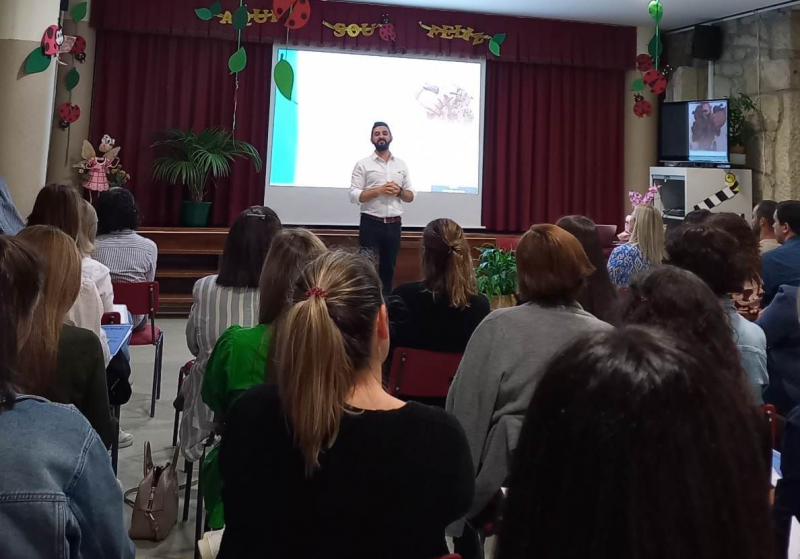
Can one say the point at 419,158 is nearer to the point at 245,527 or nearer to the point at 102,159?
the point at 102,159

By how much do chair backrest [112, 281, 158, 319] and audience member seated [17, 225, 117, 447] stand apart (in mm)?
1465

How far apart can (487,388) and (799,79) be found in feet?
19.2

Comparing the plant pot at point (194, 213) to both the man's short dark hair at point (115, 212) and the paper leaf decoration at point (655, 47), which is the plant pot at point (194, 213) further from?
the paper leaf decoration at point (655, 47)

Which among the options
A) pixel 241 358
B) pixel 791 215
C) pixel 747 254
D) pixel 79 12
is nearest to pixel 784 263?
pixel 791 215

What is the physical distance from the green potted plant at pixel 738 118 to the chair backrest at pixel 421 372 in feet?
17.7

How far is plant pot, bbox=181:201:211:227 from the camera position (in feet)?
20.6

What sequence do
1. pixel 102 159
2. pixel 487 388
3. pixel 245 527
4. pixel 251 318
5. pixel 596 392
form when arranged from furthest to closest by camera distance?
pixel 102 159 → pixel 251 318 → pixel 487 388 → pixel 245 527 → pixel 596 392

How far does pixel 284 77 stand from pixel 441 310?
130 inches

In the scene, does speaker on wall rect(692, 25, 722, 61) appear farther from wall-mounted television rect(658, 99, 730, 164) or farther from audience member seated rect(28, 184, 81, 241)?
audience member seated rect(28, 184, 81, 241)

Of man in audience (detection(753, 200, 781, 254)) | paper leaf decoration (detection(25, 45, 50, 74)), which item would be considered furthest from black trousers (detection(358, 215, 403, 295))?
man in audience (detection(753, 200, 781, 254))

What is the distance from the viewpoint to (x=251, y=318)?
238cm

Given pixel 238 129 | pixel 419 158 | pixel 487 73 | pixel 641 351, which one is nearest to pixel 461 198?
pixel 419 158

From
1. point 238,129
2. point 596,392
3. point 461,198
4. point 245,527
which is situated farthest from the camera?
point 461,198

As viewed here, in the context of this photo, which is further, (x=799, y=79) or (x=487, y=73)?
(x=487, y=73)
